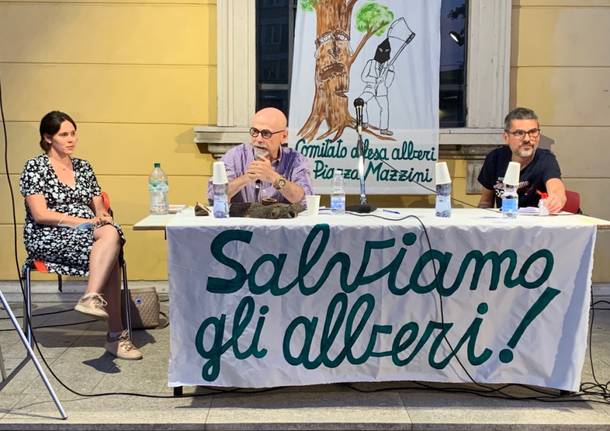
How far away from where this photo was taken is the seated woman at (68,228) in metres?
3.62

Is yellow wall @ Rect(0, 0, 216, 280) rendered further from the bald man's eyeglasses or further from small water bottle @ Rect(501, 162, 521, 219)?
small water bottle @ Rect(501, 162, 521, 219)

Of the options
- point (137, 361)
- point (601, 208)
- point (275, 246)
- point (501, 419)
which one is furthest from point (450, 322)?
point (601, 208)

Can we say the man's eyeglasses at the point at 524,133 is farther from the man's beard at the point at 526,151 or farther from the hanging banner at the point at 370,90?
the hanging banner at the point at 370,90

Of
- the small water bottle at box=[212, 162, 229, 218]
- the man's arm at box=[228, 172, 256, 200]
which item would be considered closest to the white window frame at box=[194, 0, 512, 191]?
the man's arm at box=[228, 172, 256, 200]

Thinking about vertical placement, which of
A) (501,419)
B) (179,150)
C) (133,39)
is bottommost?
(501,419)

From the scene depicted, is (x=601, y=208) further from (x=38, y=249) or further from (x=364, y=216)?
(x=38, y=249)

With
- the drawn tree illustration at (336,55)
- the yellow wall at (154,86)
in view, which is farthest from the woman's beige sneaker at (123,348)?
the drawn tree illustration at (336,55)

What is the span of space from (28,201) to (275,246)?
160 cm

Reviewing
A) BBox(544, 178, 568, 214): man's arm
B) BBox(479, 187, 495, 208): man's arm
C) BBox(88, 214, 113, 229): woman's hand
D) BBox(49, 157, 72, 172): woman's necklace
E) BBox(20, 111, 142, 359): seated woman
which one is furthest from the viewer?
BBox(479, 187, 495, 208): man's arm

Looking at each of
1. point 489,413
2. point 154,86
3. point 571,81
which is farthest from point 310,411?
point 571,81

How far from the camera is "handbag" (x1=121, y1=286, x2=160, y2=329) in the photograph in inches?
165

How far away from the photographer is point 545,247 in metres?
3.07

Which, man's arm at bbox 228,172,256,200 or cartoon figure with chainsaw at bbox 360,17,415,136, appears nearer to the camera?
man's arm at bbox 228,172,256,200

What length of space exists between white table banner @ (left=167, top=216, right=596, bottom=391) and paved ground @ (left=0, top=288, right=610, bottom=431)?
0.33 ft
